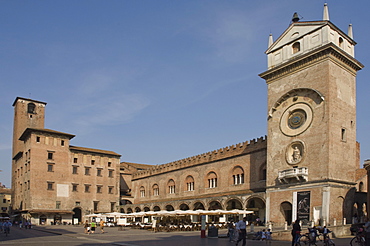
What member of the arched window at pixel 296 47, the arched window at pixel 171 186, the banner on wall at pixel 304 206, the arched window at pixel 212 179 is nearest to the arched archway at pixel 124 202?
the arched window at pixel 171 186

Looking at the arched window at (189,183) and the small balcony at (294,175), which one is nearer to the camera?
the small balcony at (294,175)

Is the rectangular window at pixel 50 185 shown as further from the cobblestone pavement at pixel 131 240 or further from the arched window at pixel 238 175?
the arched window at pixel 238 175

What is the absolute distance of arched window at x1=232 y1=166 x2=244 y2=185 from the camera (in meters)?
41.7

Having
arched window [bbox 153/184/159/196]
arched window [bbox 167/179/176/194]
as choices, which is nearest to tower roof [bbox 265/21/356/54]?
arched window [bbox 167/179/176/194]

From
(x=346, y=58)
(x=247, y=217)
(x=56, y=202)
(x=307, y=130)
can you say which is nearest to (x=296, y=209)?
(x=307, y=130)

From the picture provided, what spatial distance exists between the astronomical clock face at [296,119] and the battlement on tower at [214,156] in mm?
4890

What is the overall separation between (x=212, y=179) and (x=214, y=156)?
9.04ft

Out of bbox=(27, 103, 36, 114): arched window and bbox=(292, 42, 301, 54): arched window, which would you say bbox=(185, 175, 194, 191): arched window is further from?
bbox=(27, 103, 36, 114): arched window

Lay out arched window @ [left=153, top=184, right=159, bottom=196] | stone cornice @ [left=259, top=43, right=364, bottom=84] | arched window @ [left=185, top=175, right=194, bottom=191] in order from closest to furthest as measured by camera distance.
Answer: stone cornice @ [left=259, top=43, right=364, bottom=84] < arched window @ [left=185, top=175, right=194, bottom=191] < arched window @ [left=153, top=184, right=159, bottom=196]

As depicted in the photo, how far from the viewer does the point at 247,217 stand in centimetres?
3931

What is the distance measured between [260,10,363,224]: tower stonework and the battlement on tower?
4.66m

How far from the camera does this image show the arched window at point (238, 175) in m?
41.7

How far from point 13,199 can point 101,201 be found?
1744 cm

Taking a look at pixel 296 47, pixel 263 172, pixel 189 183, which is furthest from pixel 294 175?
pixel 189 183
